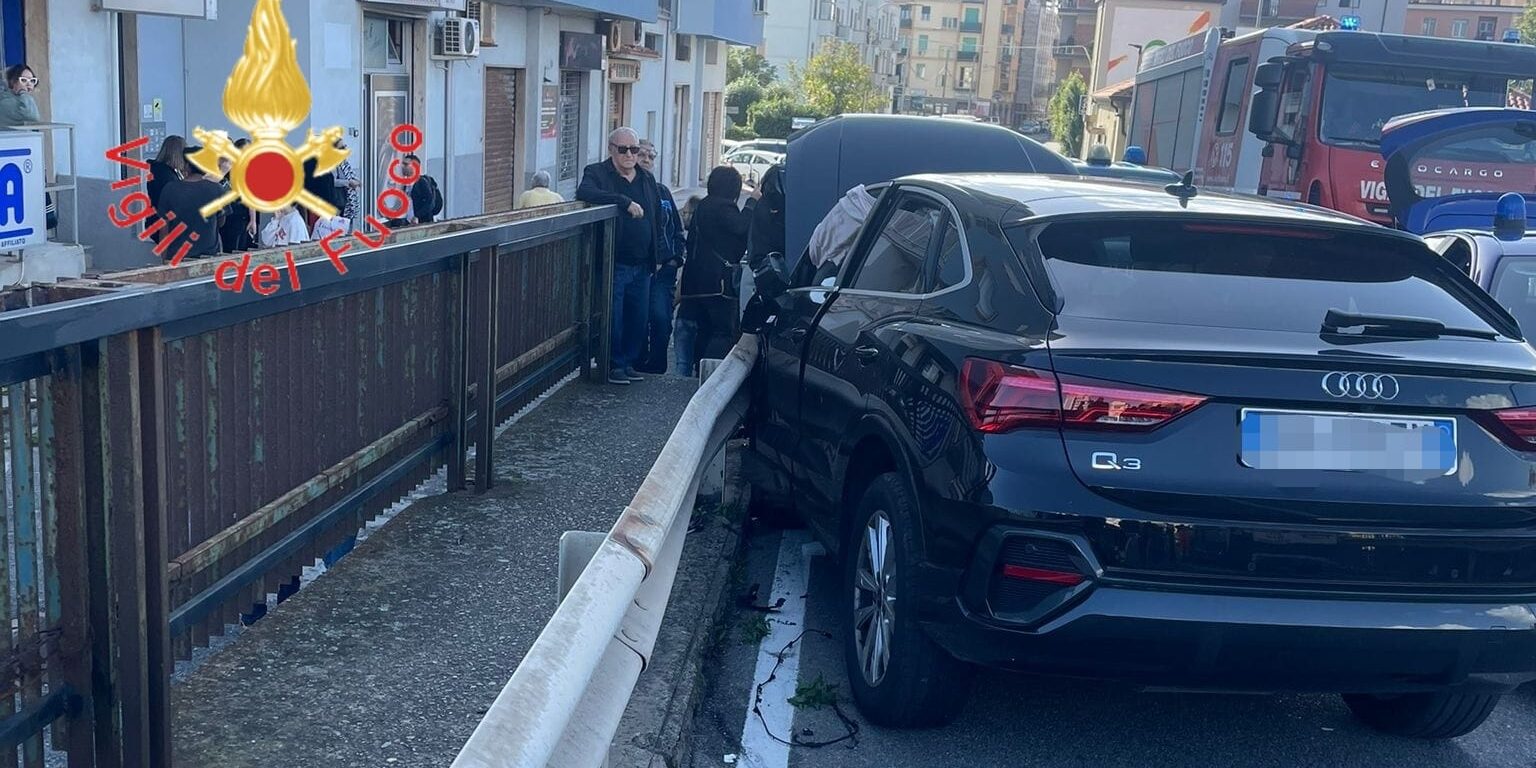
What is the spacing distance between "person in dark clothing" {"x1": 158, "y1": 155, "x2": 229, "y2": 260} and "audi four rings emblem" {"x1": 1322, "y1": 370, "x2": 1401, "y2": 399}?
6.87 m

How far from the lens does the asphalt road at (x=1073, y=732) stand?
4.60m

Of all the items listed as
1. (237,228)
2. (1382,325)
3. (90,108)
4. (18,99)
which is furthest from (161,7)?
(1382,325)

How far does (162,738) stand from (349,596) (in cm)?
174

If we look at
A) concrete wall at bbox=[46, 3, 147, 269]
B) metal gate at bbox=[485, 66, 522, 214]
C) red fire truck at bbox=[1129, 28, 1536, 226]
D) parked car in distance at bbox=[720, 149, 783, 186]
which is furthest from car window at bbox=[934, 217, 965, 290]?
parked car in distance at bbox=[720, 149, 783, 186]

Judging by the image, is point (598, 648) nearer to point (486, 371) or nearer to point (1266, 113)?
point (486, 371)

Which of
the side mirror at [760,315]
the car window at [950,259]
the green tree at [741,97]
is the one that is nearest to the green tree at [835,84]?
the green tree at [741,97]

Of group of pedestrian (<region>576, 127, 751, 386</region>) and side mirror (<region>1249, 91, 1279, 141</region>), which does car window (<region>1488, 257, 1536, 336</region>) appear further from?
side mirror (<region>1249, 91, 1279, 141</region>)

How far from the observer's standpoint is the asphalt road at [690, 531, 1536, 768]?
460cm

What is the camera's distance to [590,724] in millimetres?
3324

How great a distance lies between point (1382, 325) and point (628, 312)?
6.62 m

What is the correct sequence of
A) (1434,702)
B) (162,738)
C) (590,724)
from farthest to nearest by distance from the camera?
(1434,702)
(162,738)
(590,724)

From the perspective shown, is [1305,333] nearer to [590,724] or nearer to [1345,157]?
[590,724]

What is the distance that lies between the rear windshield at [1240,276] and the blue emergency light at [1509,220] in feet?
6.99

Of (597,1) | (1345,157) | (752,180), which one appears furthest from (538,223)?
(752,180)
